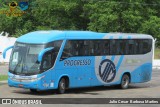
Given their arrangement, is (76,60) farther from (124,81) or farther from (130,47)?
(124,81)

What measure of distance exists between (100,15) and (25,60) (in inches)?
1310

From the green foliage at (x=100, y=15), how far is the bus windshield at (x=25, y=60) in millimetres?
31829

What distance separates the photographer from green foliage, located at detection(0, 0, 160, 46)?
54844mm

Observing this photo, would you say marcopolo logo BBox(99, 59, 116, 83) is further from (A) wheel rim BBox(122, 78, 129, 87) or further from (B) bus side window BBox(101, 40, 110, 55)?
(A) wheel rim BBox(122, 78, 129, 87)

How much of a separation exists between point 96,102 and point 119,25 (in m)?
37.8

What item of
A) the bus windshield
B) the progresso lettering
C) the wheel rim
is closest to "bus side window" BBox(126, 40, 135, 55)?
the wheel rim

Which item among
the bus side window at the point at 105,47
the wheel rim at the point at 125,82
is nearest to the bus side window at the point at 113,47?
the bus side window at the point at 105,47

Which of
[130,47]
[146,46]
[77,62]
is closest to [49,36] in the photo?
[77,62]

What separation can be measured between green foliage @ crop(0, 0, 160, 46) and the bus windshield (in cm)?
3183

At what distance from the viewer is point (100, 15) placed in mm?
54594

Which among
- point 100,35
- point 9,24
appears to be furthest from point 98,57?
point 9,24

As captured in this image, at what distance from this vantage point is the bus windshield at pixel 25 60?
21.8 m

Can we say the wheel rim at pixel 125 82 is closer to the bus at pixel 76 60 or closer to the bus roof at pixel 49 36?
the bus at pixel 76 60

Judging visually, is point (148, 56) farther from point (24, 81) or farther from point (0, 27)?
point (0, 27)
